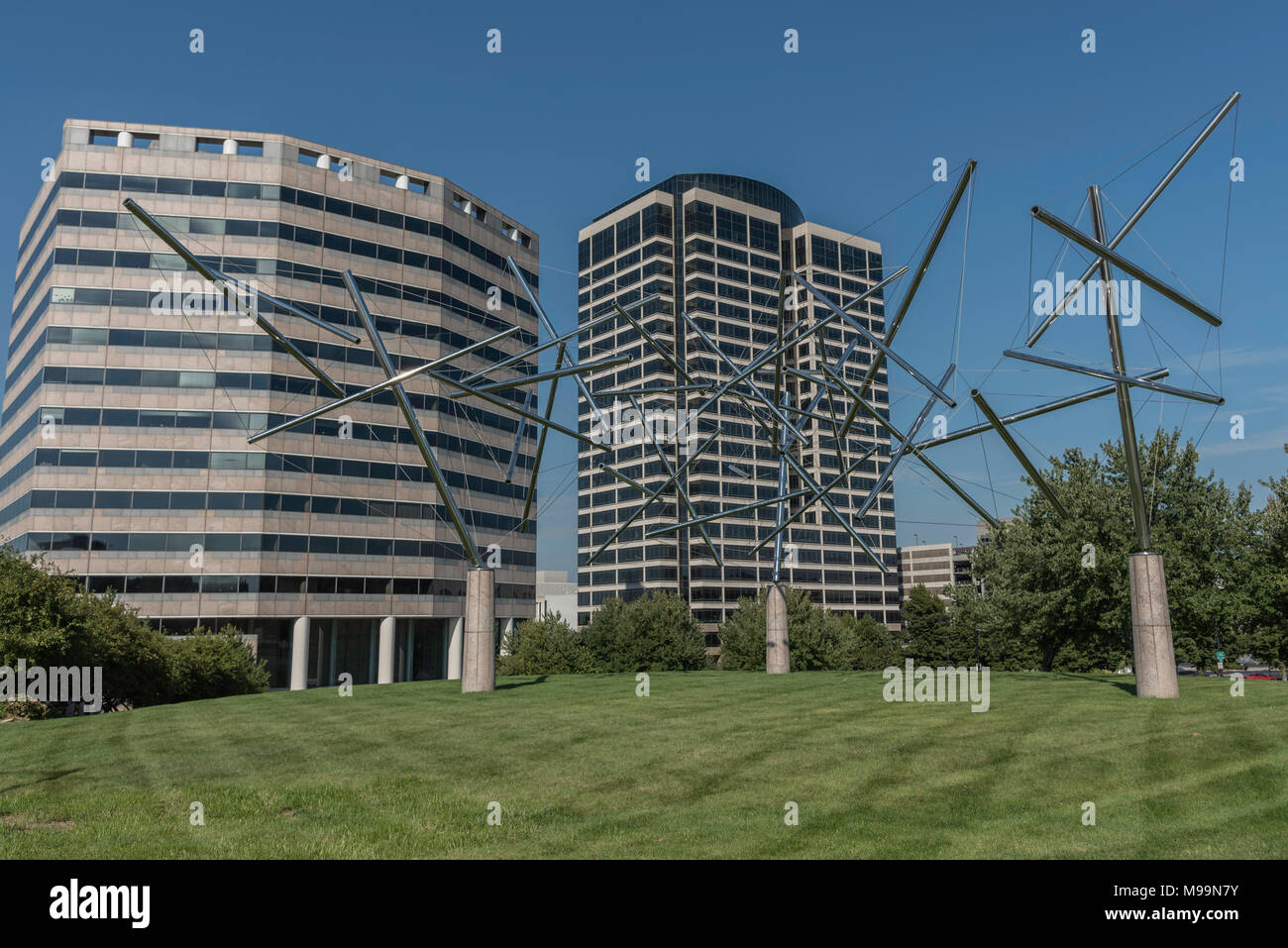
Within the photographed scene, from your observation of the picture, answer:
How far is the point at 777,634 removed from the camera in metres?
41.2

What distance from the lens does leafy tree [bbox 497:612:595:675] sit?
58375 millimetres

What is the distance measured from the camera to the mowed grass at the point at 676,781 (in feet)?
38.6

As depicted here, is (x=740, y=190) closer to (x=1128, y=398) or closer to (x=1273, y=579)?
(x=1273, y=579)

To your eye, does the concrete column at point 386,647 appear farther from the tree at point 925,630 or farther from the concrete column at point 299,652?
the tree at point 925,630

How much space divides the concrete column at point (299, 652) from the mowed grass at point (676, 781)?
160ft

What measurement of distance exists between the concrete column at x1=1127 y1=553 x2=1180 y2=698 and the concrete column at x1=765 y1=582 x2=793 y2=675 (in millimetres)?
17500

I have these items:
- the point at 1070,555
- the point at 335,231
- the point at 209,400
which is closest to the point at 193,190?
the point at 335,231

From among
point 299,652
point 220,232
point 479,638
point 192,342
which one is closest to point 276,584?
point 299,652

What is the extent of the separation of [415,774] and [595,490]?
472 feet

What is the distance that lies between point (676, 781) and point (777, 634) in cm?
2628

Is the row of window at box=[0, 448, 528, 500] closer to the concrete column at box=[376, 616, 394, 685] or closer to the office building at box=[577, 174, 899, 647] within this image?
the concrete column at box=[376, 616, 394, 685]

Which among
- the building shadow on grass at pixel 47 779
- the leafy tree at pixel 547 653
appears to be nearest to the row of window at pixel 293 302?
the leafy tree at pixel 547 653

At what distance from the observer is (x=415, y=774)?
53.4ft
